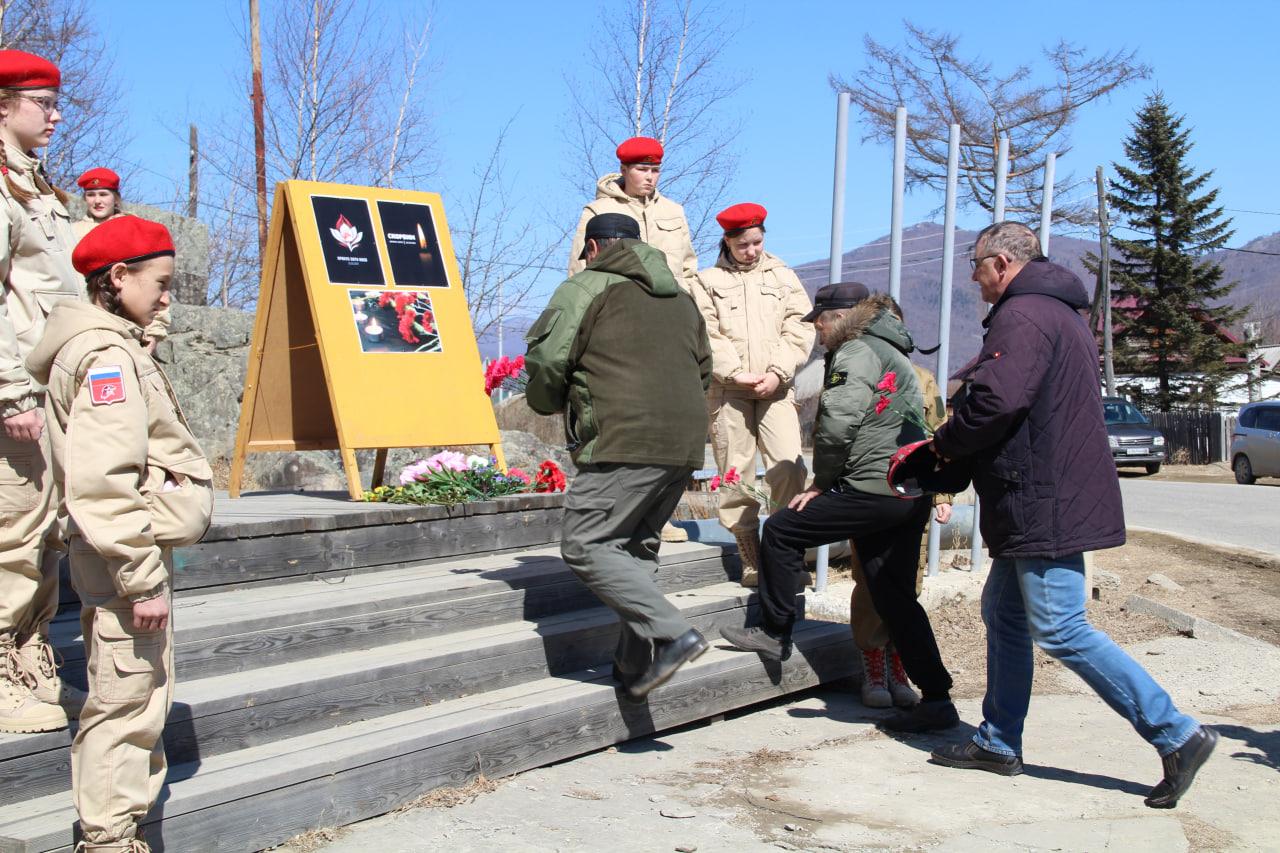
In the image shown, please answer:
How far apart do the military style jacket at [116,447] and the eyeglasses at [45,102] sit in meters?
1.17

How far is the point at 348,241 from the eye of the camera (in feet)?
24.8

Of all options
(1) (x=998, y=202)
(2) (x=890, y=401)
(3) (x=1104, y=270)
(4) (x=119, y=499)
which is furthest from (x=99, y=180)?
(3) (x=1104, y=270)

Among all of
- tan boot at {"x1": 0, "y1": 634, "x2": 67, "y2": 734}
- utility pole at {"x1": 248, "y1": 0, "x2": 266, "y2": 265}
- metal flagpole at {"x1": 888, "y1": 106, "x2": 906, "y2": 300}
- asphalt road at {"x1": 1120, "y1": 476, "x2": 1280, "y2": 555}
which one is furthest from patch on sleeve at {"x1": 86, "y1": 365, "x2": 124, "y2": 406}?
utility pole at {"x1": 248, "y1": 0, "x2": 266, "y2": 265}

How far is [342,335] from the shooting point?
24.0 feet

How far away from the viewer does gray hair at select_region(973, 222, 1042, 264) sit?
15.7 ft

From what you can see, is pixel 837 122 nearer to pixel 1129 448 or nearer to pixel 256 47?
pixel 256 47

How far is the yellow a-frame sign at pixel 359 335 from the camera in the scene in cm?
731

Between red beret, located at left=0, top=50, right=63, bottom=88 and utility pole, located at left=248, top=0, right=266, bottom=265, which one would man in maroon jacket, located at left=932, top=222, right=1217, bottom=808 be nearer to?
red beret, located at left=0, top=50, right=63, bottom=88

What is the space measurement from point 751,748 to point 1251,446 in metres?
23.0

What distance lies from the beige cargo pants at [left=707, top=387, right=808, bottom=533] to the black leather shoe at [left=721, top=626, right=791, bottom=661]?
82 centimetres

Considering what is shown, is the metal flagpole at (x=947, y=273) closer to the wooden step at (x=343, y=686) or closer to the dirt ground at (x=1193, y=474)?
the wooden step at (x=343, y=686)

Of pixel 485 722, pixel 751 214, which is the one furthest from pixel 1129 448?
pixel 485 722

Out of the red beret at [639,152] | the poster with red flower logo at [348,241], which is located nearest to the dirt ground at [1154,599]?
the red beret at [639,152]

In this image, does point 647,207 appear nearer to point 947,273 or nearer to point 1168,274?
point 947,273
